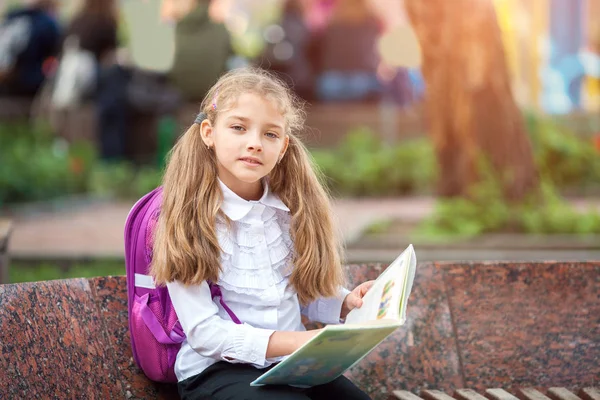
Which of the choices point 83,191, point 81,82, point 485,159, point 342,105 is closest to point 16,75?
point 81,82

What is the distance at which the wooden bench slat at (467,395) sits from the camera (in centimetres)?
300

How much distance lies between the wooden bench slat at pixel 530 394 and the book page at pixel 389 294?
657mm

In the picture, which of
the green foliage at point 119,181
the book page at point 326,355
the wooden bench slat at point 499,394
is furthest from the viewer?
Answer: the green foliage at point 119,181

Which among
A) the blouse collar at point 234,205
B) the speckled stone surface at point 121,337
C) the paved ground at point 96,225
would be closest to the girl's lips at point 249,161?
the blouse collar at point 234,205

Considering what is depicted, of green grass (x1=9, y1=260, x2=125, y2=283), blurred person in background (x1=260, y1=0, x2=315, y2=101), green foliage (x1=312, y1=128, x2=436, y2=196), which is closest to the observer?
green grass (x1=9, y1=260, x2=125, y2=283)

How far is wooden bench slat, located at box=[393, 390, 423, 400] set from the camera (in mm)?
3035

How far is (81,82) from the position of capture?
11445mm

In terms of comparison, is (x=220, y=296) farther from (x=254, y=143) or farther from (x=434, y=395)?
(x=434, y=395)

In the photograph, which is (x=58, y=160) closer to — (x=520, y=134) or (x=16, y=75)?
(x=16, y=75)

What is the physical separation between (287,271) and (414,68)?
1047 centimetres

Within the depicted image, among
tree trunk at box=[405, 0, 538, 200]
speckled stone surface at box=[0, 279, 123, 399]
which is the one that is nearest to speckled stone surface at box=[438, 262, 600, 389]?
speckled stone surface at box=[0, 279, 123, 399]

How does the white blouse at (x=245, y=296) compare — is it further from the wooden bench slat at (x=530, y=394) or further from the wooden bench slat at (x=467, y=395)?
the wooden bench slat at (x=530, y=394)

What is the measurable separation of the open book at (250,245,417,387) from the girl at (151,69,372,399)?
0.07 meters

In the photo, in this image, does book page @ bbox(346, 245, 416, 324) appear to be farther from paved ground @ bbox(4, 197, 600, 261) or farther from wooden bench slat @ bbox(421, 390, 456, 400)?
paved ground @ bbox(4, 197, 600, 261)
